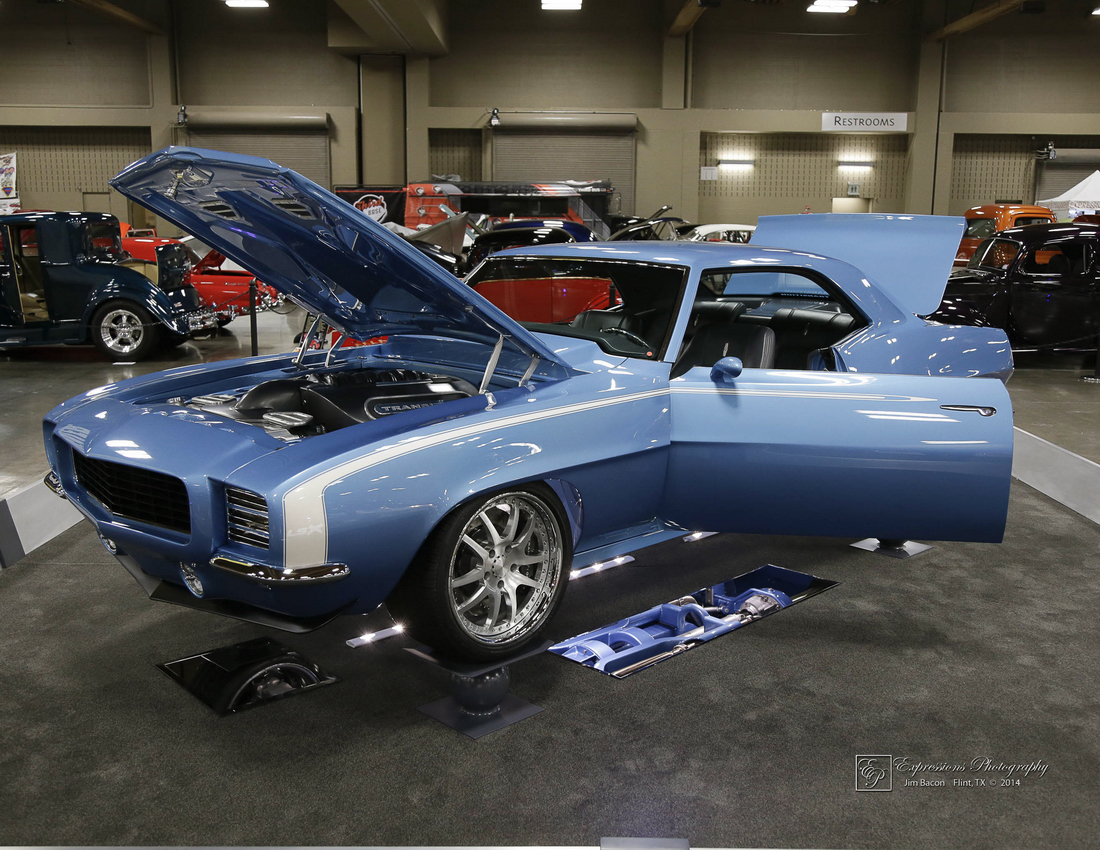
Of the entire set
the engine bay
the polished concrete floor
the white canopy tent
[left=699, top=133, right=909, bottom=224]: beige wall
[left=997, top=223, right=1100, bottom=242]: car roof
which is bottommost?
the polished concrete floor

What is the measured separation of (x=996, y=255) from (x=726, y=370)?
7877 mm

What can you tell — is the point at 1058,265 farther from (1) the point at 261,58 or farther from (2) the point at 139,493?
(1) the point at 261,58

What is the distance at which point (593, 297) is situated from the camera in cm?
456

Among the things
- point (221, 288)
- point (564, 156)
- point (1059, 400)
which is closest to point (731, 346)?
point (1059, 400)

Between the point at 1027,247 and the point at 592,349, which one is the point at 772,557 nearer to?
the point at 592,349

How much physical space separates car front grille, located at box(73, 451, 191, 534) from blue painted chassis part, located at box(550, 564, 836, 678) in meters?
1.23

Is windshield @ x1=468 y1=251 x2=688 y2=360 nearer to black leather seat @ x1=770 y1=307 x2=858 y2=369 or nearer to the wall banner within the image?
black leather seat @ x1=770 y1=307 x2=858 y2=369

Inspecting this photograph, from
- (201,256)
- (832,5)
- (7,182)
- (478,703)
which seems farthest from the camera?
(7,182)

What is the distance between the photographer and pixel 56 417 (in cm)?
297

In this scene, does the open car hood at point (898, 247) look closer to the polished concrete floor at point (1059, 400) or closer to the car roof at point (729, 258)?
the car roof at point (729, 258)

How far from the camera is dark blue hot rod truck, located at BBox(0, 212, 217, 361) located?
9273mm

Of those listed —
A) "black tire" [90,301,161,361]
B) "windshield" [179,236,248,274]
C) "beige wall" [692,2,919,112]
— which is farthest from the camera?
"beige wall" [692,2,919,112]

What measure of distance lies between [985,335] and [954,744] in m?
2.49

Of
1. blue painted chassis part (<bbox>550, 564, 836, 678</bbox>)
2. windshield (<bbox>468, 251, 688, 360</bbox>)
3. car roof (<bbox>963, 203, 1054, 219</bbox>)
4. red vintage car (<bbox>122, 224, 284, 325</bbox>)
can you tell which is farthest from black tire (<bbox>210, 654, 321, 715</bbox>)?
car roof (<bbox>963, 203, 1054, 219</bbox>)
